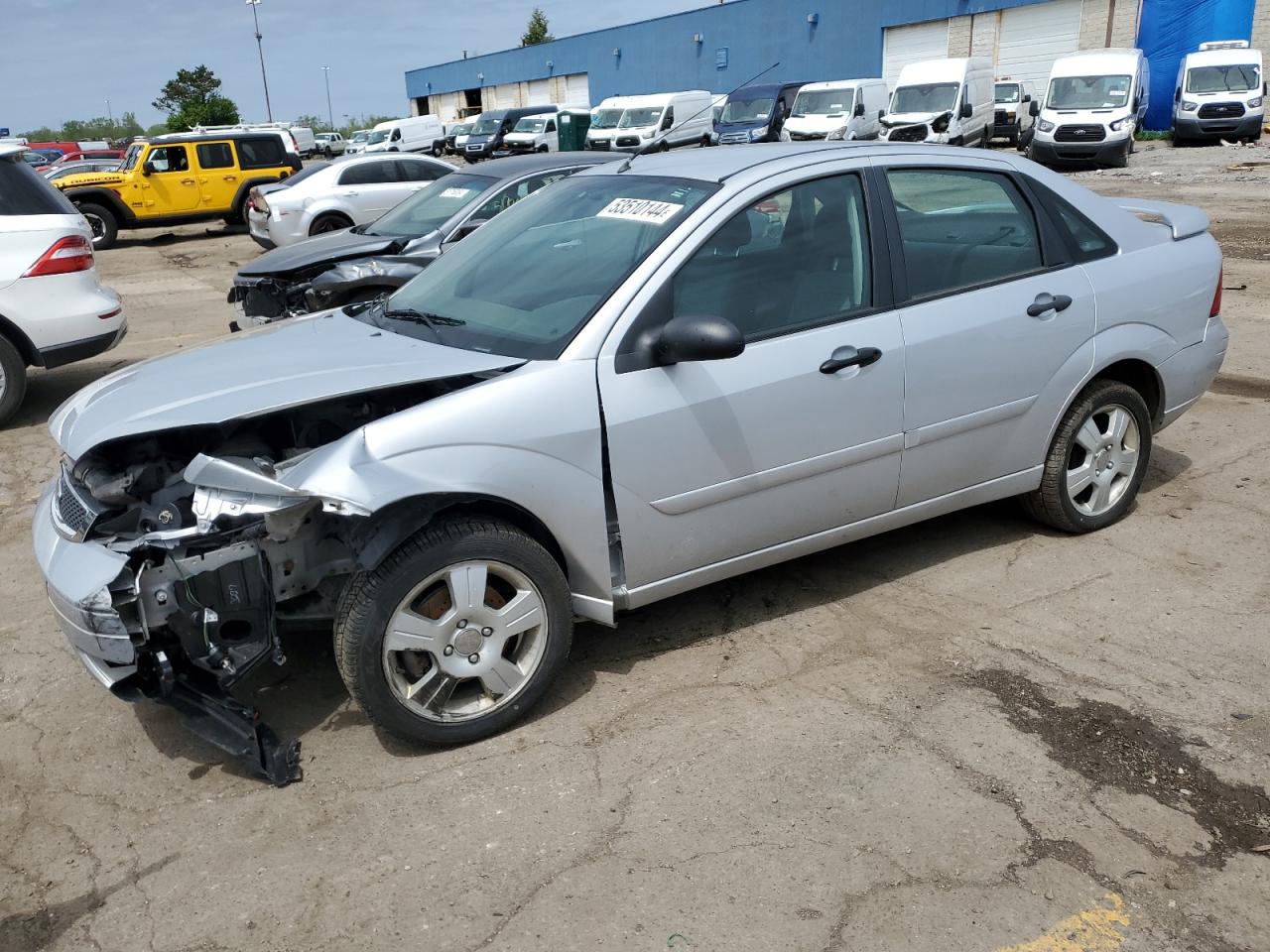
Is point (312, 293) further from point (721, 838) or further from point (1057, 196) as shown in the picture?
point (721, 838)

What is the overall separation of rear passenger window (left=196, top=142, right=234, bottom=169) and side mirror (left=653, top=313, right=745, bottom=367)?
65.2ft

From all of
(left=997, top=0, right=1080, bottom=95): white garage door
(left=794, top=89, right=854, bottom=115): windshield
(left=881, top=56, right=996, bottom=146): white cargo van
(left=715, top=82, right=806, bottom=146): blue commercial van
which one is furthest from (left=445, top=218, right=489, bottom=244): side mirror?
(left=997, top=0, right=1080, bottom=95): white garage door

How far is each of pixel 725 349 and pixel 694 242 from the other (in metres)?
0.50

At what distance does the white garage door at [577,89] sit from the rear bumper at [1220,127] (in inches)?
1567

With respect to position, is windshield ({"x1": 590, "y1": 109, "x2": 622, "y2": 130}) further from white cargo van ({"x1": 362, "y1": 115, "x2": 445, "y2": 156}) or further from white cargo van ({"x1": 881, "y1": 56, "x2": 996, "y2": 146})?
white cargo van ({"x1": 362, "y1": 115, "x2": 445, "y2": 156})

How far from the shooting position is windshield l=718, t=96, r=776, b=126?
30.2m

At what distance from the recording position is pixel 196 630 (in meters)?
3.07

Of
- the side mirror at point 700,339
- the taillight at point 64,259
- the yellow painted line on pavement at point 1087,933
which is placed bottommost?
the yellow painted line on pavement at point 1087,933

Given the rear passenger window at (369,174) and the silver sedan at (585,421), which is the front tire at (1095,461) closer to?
the silver sedan at (585,421)

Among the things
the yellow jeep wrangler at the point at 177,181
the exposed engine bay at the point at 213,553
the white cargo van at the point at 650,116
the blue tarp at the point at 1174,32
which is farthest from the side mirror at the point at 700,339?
the blue tarp at the point at 1174,32

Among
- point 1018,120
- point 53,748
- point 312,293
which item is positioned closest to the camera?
point 53,748

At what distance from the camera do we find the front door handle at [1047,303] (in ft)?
14.0

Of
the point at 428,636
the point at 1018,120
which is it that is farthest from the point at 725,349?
the point at 1018,120

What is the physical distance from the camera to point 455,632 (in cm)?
328
